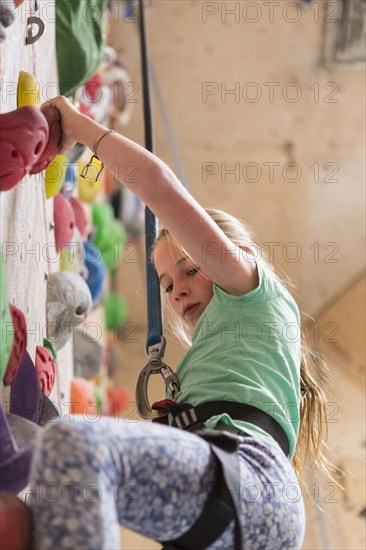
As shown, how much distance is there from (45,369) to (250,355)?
1.24 ft

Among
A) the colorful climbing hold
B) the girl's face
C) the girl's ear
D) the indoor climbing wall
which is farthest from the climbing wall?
the girl's ear

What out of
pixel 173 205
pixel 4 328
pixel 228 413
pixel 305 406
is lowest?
pixel 305 406

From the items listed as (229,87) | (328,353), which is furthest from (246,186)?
(328,353)

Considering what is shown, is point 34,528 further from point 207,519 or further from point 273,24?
point 273,24

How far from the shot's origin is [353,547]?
6.41 feet

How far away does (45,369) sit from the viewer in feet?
4.37

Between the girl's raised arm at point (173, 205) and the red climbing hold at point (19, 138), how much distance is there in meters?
0.11

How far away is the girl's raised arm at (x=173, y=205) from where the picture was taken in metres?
1.07

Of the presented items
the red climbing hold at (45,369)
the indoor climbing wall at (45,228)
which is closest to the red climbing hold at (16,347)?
the indoor climbing wall at (45,228)

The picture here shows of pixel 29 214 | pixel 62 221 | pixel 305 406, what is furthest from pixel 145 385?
pixel 62 221

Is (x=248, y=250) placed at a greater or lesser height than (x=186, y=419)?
greater

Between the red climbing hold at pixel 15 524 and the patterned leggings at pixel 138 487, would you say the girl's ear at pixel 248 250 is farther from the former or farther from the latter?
the red climbing hold at pixel 15 524

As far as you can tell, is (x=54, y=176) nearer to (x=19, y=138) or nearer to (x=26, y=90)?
(x=26, y=90)

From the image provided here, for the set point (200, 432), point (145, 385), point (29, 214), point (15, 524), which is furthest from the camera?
point (29, 214)
